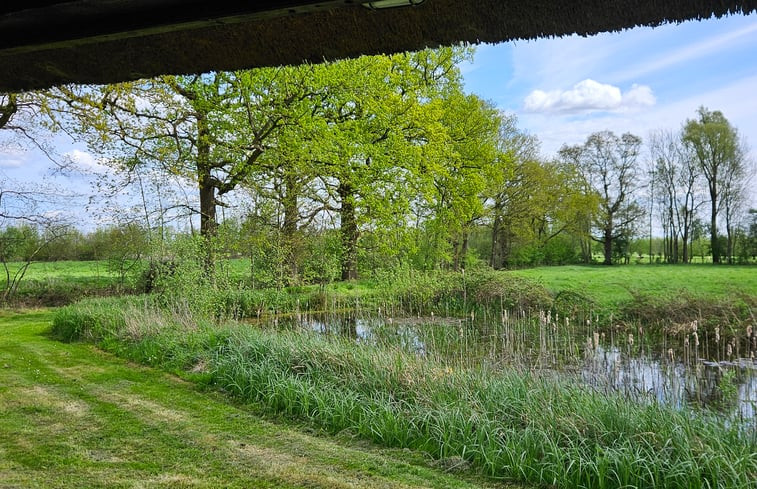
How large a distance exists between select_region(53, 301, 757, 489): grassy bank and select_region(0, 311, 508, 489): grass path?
246mm

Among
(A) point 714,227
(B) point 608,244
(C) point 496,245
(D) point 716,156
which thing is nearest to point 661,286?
(C) point 496,245

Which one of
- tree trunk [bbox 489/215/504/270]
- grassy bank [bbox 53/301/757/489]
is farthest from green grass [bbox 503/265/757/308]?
tree trunk [bbox 489/215/504/270]

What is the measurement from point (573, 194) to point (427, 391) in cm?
2540

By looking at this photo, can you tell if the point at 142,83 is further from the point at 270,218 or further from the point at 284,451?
the point at 284,451

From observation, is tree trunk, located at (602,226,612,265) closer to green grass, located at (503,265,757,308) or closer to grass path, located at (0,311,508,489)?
green grass, located at (503,265,757,308)

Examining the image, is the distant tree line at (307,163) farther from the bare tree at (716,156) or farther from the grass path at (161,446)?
the grass path at (161,446)

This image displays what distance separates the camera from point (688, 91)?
6.48 meters

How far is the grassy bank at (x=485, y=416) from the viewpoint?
303 cm

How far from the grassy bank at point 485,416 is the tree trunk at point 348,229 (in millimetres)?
8139

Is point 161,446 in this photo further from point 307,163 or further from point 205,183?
point 307,163

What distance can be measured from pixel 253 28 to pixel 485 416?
297 cm

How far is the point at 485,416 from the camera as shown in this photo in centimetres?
371

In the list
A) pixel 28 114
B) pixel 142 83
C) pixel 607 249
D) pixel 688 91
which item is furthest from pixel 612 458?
pixel 607 249

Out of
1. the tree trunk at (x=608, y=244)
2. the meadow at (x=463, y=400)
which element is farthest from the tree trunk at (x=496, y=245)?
the meadow at (x=463, y=400)
